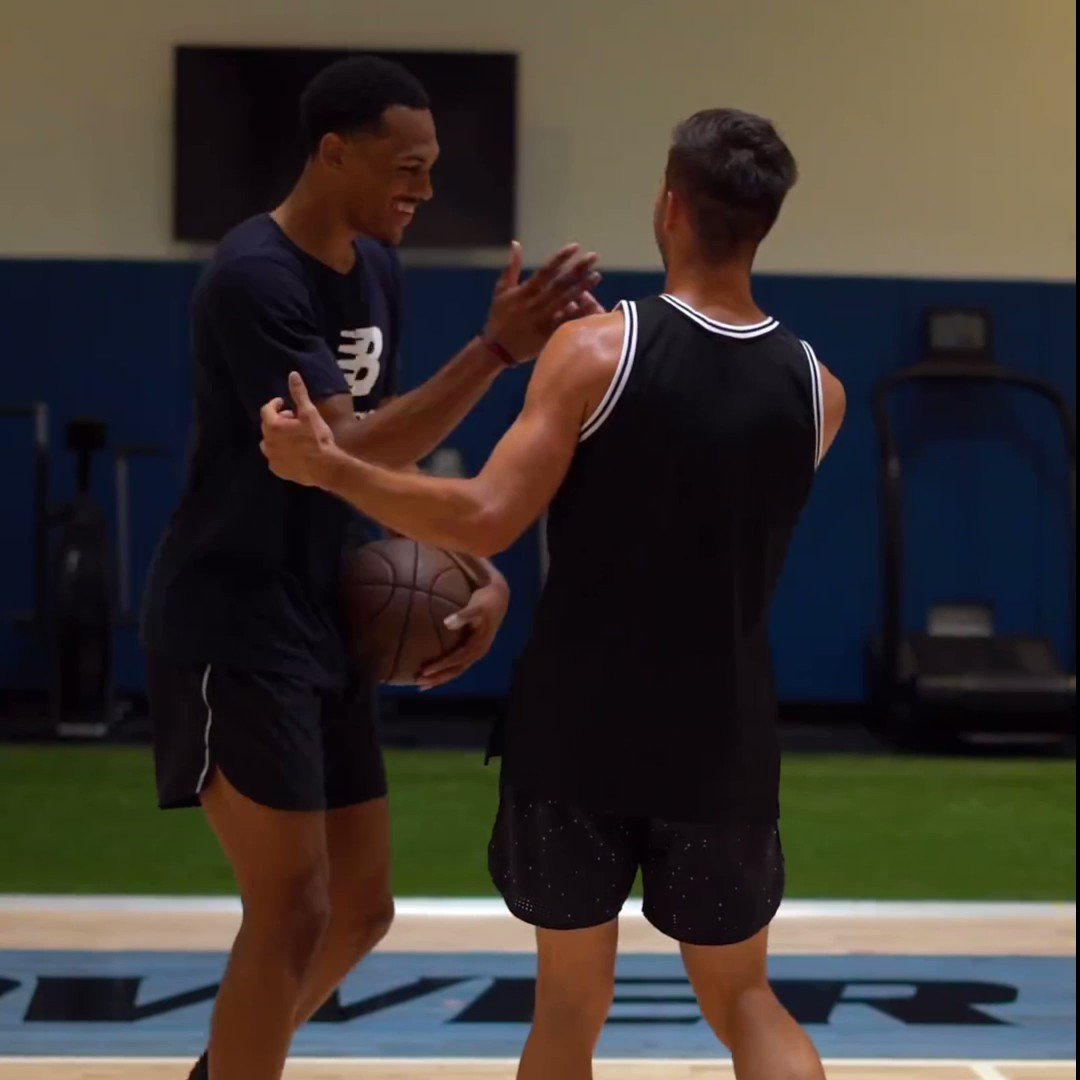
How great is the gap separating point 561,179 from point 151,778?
364 centimetres

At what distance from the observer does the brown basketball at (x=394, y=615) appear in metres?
2.84

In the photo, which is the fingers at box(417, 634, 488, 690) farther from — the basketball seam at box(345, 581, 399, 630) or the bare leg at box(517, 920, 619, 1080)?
the bare leg at box(517, 920, 619, 1080)

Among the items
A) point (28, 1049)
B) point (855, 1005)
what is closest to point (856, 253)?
point (855, 1005)

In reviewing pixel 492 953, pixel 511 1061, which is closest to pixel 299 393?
pixel 511 1061

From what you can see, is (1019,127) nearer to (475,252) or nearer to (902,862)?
(475,252)

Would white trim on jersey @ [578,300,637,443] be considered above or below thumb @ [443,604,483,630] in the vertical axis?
above

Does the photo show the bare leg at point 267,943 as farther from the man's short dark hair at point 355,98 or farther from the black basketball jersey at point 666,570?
Result: the man's short dark hair at point 355,98

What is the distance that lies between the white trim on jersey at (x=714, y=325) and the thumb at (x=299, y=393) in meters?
0.49

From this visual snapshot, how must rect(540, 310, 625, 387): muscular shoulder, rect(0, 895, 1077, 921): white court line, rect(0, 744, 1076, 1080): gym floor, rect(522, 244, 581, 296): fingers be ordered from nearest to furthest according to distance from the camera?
rect(540, 310, 625, 387): muscular shoulder < rect(522, 244, 581, 296): fingers < rect(0, 744, 1076, 1080): gym floor < rect(0, 895, 1077, 921): white court line

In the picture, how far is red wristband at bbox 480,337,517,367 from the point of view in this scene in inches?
103

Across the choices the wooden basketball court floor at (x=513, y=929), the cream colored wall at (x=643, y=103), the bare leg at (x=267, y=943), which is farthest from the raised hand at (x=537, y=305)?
the cream colored wall at (x=643, y=103)

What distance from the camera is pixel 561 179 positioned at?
346 inches

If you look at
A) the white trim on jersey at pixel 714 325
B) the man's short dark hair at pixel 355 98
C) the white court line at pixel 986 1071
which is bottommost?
the white court line at pixel 986 1071

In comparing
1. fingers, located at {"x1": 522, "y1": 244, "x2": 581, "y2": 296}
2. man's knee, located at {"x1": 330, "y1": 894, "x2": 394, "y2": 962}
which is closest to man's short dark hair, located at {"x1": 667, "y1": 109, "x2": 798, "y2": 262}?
fingers, located at {"x1": 522, "y1": 244, "x2": 581, "y2": 296}
